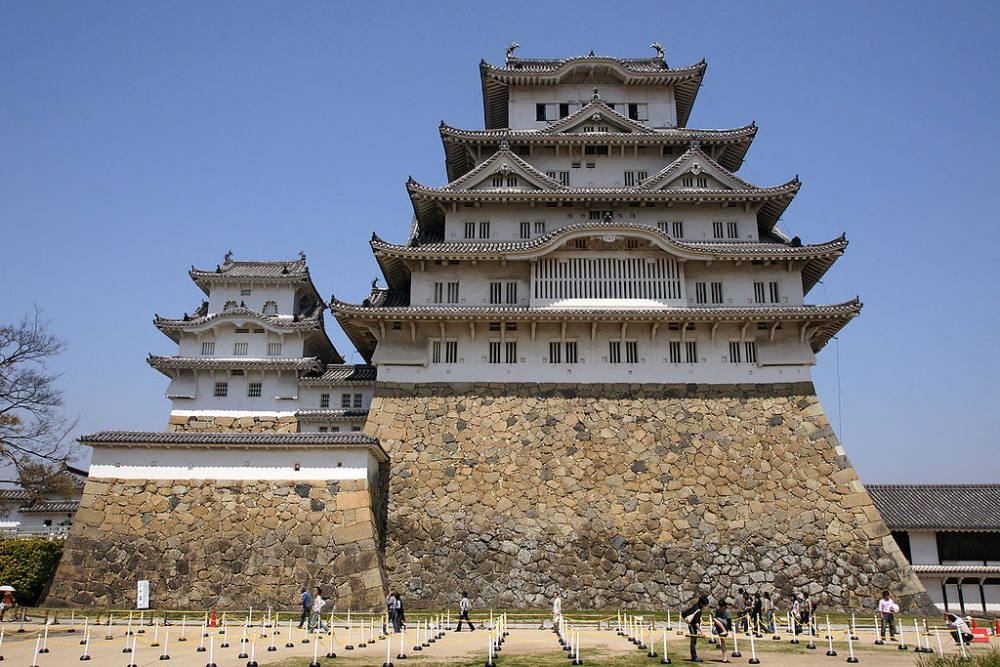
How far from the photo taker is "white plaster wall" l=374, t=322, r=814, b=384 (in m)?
29.9

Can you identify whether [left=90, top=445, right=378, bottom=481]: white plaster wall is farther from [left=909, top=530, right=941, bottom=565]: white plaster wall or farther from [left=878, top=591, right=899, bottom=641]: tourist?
[left=909, top=530, right=941, bottom=565]: white plaster wall

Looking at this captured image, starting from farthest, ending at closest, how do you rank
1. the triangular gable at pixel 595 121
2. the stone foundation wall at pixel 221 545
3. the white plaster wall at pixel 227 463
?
1. the triangular gable at pixel 595 121
2. the white plaster wall at pixel 227 463
3. the stone foundation wall at pixel 221 545

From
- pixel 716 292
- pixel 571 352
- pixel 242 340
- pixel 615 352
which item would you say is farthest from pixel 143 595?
pixel 716 292

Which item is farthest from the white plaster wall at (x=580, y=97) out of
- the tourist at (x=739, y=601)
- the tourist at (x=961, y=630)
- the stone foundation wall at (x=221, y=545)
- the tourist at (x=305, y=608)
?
the tourist at (x=961, y=630)

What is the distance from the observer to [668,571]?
86.8 feet

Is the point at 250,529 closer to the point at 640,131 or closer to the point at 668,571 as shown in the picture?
the point at 668,571

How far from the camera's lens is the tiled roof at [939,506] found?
3142 cm

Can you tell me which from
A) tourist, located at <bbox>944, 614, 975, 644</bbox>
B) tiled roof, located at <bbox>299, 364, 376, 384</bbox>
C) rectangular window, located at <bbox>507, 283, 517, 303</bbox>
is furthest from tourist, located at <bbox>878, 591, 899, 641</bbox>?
tiled roof, located at <bbox>299, 364, 376, 384</bbox>

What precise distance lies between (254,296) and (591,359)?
1823 cm

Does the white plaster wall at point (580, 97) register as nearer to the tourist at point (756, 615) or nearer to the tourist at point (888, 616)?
the tourist at point (756, 615)

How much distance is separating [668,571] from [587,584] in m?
2.89

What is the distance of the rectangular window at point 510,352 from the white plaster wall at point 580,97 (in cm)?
1345

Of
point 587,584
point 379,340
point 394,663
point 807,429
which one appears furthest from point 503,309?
point 394,663

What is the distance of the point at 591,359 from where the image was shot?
98.7 feet
